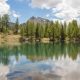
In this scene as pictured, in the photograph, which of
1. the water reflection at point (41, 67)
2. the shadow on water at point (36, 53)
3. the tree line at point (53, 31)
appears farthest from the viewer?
the tree line at point (53, 31)

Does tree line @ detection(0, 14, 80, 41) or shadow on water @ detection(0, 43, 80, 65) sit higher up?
tree line @ detection(0, 14, 80, 41)

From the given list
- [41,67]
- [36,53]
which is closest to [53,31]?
[36,53]

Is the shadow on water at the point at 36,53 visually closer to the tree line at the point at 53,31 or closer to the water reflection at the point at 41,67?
the water reflection at the point at 41,67

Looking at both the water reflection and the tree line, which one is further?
the tree line

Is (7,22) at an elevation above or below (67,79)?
above

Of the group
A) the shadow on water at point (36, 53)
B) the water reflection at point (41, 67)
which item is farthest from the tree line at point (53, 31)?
the water reflection at point (41, 67)

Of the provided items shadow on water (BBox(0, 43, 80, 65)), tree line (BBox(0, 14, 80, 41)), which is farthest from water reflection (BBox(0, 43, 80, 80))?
tree line (BBox(0, 14, 80, 41))

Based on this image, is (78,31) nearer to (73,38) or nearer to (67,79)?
(73,38)

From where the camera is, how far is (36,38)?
151m

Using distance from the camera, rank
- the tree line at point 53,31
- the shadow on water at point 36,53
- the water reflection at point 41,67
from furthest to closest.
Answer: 1. the tree line at point 53,31
2. the shadow on water at point 36,53
3. the water reflection at point 41,67

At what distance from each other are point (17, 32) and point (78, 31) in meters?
45.3

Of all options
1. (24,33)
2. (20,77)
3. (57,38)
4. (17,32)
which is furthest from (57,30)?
(20,77)

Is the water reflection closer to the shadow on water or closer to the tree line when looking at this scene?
the shadow on water

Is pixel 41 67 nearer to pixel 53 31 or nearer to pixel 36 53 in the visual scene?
pixel 36 53
